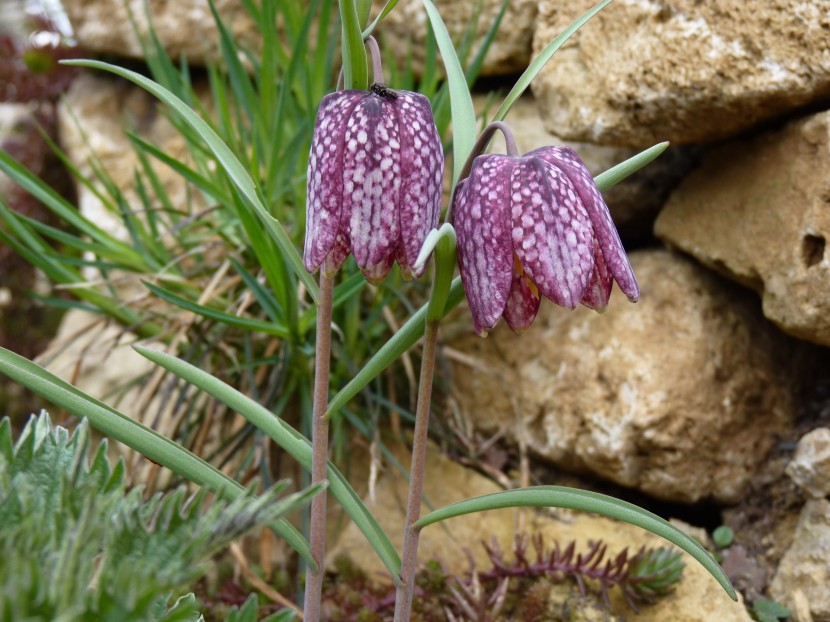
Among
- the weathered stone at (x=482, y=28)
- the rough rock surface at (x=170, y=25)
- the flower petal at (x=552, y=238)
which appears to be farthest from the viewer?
the rough rock surface at (x=170, y=25)

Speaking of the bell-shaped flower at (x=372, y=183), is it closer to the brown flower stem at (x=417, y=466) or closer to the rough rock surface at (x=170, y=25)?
the brown flower stem at (x=417, y=466)

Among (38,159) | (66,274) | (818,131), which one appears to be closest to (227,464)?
(66,274)

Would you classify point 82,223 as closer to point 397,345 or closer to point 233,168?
point 233,168

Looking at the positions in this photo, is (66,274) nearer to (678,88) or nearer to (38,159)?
(38,159)

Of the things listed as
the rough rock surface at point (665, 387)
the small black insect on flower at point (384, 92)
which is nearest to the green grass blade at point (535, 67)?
the small black insect on flower at point (384, 92)

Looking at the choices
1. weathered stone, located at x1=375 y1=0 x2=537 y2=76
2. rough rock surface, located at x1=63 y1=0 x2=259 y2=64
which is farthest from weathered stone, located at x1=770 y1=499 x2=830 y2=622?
rough rock surface, located at x1=63 y1=0 x2=259 y2=64

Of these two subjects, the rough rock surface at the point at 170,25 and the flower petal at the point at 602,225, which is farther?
the rough rock surface at the point at 170,25

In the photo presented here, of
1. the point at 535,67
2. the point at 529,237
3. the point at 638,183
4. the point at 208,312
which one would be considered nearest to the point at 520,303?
the point at 529,237
